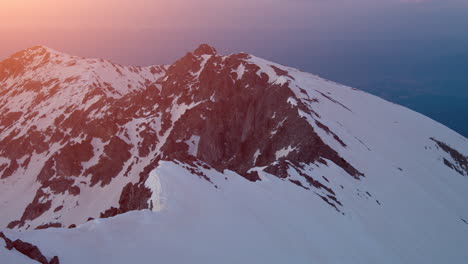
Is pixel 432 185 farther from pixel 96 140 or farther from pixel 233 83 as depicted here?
pixel 96 140

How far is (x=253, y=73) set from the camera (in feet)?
349

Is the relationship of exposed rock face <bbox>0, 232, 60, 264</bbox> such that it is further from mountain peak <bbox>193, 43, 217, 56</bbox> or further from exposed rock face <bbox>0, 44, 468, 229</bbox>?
mountain peak <bbox>193, 43, 217, 56</bbox>

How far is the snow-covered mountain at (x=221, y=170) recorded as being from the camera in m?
24.8

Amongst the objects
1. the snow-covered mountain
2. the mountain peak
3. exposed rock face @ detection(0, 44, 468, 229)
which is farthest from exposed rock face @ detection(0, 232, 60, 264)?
the mountain peak

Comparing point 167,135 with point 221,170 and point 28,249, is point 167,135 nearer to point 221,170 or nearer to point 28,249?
point 221,170

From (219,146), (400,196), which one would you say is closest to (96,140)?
(219,146)

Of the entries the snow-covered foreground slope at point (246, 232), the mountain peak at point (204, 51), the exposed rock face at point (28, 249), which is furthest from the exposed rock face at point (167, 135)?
the exposed rock face at point (28, 249)

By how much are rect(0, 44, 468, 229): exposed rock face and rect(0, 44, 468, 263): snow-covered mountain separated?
1.52ft

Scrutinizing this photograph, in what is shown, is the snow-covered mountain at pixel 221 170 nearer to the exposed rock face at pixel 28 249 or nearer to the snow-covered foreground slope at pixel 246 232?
the snow-covered foreground slope at pixel 246 232

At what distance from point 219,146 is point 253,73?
923 inches

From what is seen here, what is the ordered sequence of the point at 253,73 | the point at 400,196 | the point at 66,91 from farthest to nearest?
the point at 66,91 < the point at 253,73 < the point at 400,196

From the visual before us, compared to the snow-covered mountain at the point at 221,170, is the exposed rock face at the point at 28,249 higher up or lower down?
higher up

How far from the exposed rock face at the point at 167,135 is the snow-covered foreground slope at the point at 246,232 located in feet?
35.1

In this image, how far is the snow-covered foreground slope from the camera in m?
20.0
